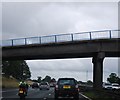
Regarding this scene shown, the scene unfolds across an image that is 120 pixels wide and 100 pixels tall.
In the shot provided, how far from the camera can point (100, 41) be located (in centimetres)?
4700

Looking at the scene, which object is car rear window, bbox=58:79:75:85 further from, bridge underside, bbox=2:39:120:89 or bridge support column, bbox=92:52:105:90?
bridge support column, bbox=92:52:105:90

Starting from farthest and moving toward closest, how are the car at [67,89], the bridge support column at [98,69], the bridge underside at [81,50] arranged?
1. the bridge support column at [98,69]
2. the bridge underside at [81,50]
3. the car at [67,89]

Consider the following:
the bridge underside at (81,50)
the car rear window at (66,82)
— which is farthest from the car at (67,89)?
the bridge underside at (81,50)

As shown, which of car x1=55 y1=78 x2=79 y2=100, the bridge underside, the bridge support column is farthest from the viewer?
the bridge support column

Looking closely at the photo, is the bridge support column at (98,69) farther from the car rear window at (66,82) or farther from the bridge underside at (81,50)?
the car rear window at (66,82)

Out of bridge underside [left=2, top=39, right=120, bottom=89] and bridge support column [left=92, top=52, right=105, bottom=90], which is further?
bridge support column [left=92, top=52, right=105, bottom=90]

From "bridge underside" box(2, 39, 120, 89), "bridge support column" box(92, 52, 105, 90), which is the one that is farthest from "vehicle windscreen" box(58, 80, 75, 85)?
"bridge support column" box(92, 52, 105, 90)

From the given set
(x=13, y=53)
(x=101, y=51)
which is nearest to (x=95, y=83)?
(x=101, y=51)

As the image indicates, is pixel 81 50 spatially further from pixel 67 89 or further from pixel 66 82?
pixel 67 89

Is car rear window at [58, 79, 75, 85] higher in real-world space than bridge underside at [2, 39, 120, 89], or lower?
lower

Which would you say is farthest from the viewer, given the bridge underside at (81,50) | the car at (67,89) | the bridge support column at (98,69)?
the bridge support column at (98,69)

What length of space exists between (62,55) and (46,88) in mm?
19456

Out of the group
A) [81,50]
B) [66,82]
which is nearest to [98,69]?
[81,50]

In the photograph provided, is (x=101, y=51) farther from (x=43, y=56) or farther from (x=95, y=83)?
(x=43, y=56)
